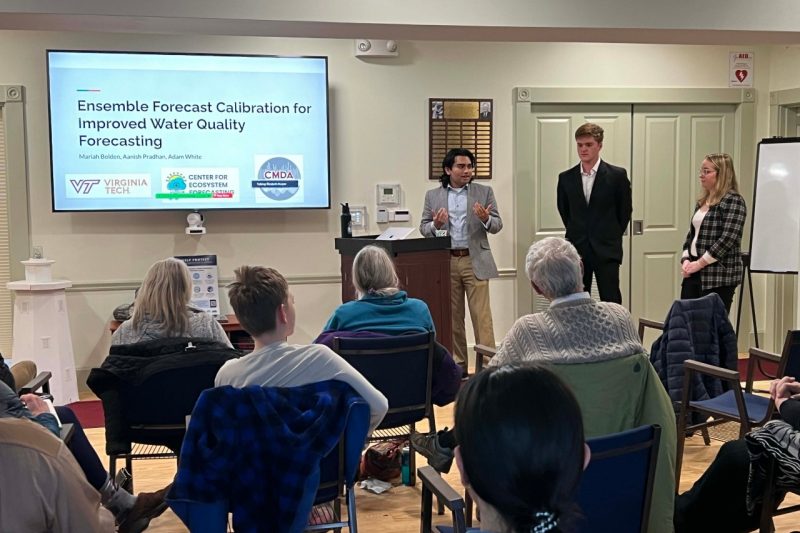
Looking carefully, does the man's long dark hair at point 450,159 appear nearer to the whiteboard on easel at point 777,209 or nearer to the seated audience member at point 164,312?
the whiteboard on easel at point 777,209

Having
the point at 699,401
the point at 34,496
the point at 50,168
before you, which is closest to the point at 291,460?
the point at 34,496

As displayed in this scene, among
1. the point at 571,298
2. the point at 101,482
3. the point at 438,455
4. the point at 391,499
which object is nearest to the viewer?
the point at 571,298

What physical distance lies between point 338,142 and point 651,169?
8.34ft

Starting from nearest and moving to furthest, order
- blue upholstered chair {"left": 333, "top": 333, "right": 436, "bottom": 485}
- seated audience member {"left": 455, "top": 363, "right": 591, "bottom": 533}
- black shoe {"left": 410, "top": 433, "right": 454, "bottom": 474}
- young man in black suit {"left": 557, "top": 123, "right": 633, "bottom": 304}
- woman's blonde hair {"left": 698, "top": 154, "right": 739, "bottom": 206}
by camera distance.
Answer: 1. seated audience member {"left": 455, "top": 363, "right": 591, "bottom": 533}
2. black shoe {"left": 410, "top": 433, "right": 454, "bottom": 474}
3. blue upholstered chair {"left": 333, "top": 333, "right": 436, "bottom": 485}
4. woman's blonde hair {"left": 698, "top": 154, "right": 739, "bottom": 206}
5. young man in black suit {"left": 557, "top": 123, "right": 633, "bottom": 304}

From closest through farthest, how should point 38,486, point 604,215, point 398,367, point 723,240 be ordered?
point 38,486
point 398,367
point 723,240
point 604,215

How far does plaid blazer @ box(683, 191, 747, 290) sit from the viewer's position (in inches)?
211

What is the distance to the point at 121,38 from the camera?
6035mm

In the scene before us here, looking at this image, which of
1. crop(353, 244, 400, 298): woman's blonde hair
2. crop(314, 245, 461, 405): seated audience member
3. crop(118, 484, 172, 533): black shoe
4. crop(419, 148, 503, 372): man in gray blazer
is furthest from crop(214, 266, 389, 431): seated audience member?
crop(419, 148, 503, 372): man in gray blazer

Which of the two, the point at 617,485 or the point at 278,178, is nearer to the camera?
the point at 617,485

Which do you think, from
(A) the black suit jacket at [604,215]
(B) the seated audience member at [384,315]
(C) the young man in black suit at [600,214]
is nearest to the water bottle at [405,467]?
(B) the seated audience member at [384,315]

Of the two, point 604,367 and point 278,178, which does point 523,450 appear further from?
point 278,178

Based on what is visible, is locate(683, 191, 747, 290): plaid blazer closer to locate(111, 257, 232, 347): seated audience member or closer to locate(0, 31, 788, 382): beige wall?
locate(0, 31, 788, 382): beige wall

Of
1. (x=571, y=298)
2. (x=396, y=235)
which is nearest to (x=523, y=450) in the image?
(x=571, y=298)

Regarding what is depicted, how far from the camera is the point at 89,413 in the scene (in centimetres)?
556
